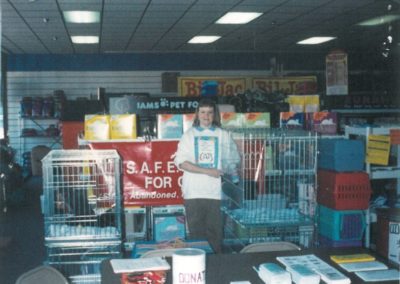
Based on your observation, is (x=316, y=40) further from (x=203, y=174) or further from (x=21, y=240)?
(x=203, y=174)

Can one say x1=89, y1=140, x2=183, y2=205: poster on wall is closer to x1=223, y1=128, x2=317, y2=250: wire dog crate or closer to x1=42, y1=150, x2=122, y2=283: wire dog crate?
x1=42, y1=150, x2=122, y2=283: wire dog crate

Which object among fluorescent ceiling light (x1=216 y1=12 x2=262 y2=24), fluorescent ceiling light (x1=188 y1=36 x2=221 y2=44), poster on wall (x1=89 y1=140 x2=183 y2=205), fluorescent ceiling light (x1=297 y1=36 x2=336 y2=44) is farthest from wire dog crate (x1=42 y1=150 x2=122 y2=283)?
fluorescent ceiling light (x1=297 y1=36 x2=336 y2=44)

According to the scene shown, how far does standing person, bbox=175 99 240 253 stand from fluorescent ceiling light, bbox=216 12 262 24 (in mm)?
4607

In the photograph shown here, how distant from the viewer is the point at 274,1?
25.1 ft

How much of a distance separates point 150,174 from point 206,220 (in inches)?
43.9

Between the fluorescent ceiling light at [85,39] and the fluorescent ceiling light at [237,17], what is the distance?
10.2ft

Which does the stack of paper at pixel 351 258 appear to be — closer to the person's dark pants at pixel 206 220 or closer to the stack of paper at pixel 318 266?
the stack of paper at pixel 318 266

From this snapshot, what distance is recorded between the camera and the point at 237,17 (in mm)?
8938

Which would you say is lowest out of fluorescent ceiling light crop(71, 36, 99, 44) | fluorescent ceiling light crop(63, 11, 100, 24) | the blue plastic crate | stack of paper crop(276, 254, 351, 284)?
the blue plastic crate

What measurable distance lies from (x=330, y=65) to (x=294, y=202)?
15.0ft

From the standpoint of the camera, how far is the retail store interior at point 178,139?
3654 millimetres

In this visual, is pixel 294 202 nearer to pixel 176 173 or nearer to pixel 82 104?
pixel 176 173

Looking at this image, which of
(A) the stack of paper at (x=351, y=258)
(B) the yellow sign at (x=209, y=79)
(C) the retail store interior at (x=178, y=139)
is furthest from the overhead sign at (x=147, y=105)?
(B) the yellow sign at (x=209, y=79)

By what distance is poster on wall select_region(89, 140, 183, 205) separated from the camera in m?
5.30
